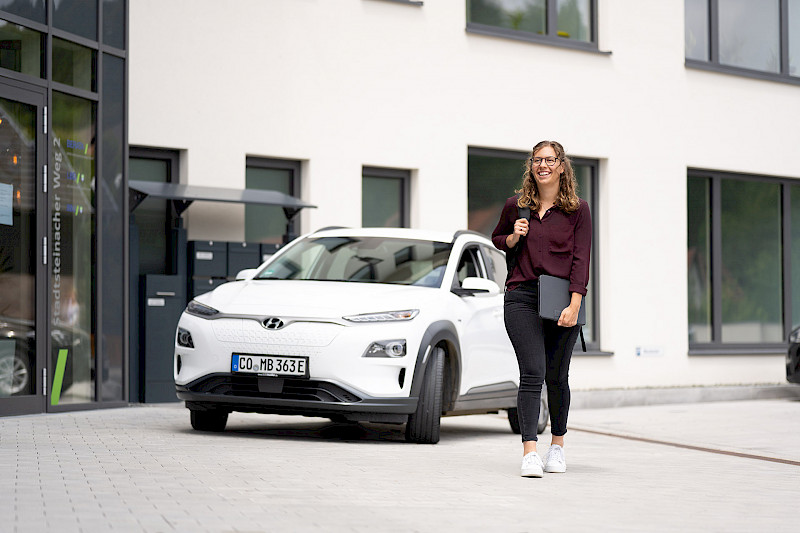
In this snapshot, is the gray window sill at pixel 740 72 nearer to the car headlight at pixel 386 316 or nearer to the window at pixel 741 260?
the window at pixel 741 260

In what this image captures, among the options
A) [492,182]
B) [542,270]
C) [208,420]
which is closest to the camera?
[542,270]

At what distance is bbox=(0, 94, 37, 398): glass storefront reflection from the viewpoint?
36.1ft

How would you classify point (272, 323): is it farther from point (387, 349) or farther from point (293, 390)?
point (387, 349)

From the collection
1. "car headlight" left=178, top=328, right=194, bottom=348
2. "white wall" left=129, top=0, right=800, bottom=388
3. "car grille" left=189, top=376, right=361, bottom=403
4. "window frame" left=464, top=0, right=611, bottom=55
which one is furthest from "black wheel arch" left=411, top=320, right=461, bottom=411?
"window frame" left=464, top=0, right=611, bottom=55

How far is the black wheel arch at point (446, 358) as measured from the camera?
951cm

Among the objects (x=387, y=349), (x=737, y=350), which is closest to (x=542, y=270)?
(x=387, y=349)

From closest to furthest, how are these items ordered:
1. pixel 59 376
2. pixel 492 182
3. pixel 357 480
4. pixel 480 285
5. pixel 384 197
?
pixel 357 480
pixel 480 285
pixel 59 376
pixel 384 197
pixel 492 182

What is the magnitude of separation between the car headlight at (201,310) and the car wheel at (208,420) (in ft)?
2.47

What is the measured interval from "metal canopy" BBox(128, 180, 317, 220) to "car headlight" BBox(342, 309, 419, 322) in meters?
4.46

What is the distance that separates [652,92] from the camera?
1841 centimetres

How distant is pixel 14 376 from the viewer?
11094 millimetres

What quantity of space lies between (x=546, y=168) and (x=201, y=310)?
120 inches

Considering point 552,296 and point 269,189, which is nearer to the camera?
point 552,296

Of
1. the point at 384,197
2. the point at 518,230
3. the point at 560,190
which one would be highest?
the point at 384,197
